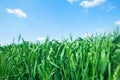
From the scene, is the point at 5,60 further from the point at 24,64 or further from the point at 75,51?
the point at 75,51

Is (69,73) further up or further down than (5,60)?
further down

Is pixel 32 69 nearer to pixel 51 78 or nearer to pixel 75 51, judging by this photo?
pixel 51 78

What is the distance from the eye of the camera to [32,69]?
323 cm

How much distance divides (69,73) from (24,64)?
107 cm

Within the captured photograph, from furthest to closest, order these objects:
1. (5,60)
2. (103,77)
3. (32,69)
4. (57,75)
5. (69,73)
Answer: (5,60), (32,69), (57,75), (69,73), (103,77)

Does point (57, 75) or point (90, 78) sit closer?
point (90, 78)

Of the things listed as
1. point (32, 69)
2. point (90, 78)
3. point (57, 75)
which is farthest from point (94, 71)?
point (32, 69)

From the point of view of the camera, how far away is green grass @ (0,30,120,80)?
2.45 metres

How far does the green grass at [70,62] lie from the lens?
8.04 ft

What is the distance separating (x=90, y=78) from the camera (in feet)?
7.88

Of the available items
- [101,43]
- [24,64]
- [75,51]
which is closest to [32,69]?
[24,64]

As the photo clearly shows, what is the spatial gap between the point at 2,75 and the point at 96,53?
148 cm

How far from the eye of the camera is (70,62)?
2.68m

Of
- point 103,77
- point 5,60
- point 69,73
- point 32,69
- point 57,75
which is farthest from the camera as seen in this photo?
point 5,60
